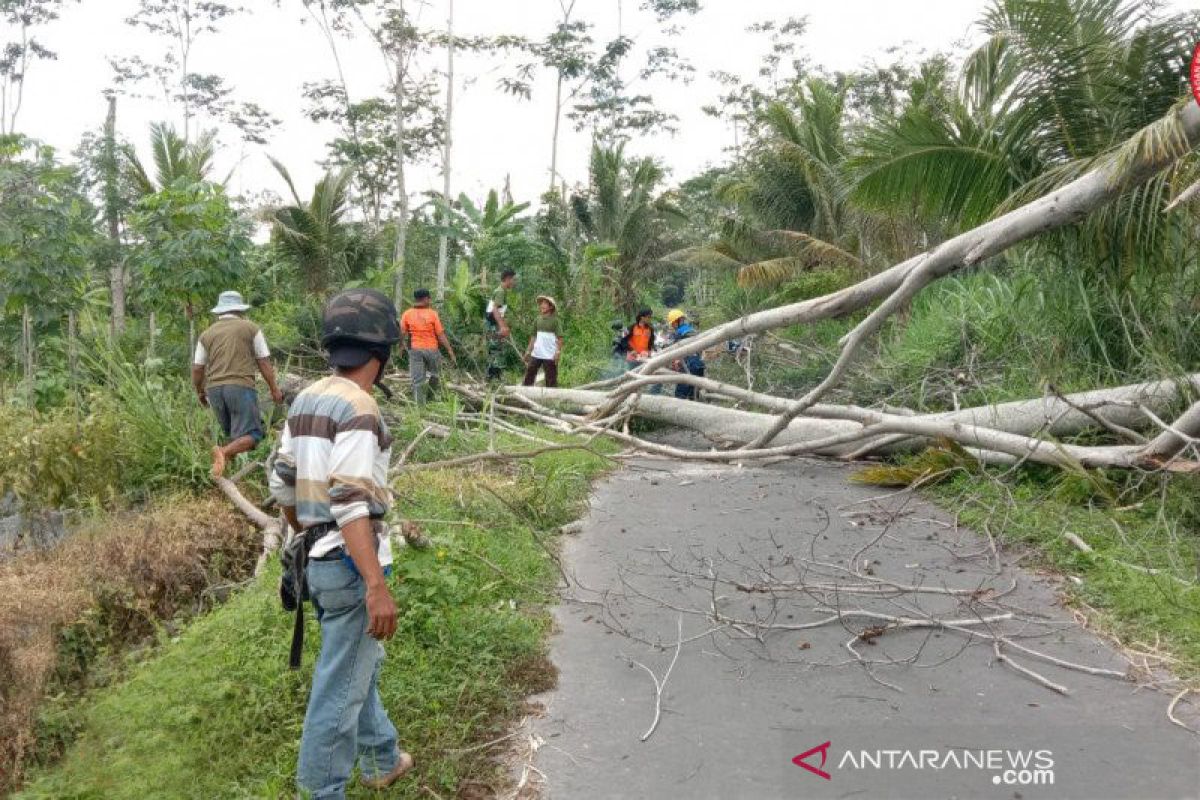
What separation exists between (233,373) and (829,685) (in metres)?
5.39

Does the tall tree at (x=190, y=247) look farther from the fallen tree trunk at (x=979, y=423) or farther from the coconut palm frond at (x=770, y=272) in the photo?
the coconut palm frond at (x=770, y=272)

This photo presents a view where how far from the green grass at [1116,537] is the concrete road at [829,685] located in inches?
8.6

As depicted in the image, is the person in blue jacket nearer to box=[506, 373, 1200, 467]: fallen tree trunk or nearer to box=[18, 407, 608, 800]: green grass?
box=[506, 373, 1200, 467]: fallen tree trunk

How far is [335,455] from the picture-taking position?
8.41 ft

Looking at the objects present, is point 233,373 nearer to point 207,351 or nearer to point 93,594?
point 207,351

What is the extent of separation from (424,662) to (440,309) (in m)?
12.8

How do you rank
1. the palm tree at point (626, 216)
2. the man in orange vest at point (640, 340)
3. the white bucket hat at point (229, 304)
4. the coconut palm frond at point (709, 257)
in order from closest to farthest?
1. the white bucket hat at point (229, 304)
2. the man in orange vest at point (640, 340)
3. the coconut palm frond at point (709, 257)
4. the palm tree at point (626, 216)

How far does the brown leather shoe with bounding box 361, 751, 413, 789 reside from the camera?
2934 mm

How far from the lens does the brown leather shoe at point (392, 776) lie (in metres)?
2.93

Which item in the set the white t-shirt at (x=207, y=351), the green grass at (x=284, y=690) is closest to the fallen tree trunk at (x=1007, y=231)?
the green grass at (x=284, y=690)

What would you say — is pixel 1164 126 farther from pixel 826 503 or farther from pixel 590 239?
pixel 590 239

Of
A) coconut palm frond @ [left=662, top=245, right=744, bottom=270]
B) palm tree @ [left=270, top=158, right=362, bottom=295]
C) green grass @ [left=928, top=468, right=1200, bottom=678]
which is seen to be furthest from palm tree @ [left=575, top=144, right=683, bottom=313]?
green grass @ [left=928, top=468, right=1200, bottom=678]

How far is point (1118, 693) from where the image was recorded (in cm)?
345

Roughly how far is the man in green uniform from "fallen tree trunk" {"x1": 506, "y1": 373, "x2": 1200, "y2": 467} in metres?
3.59
